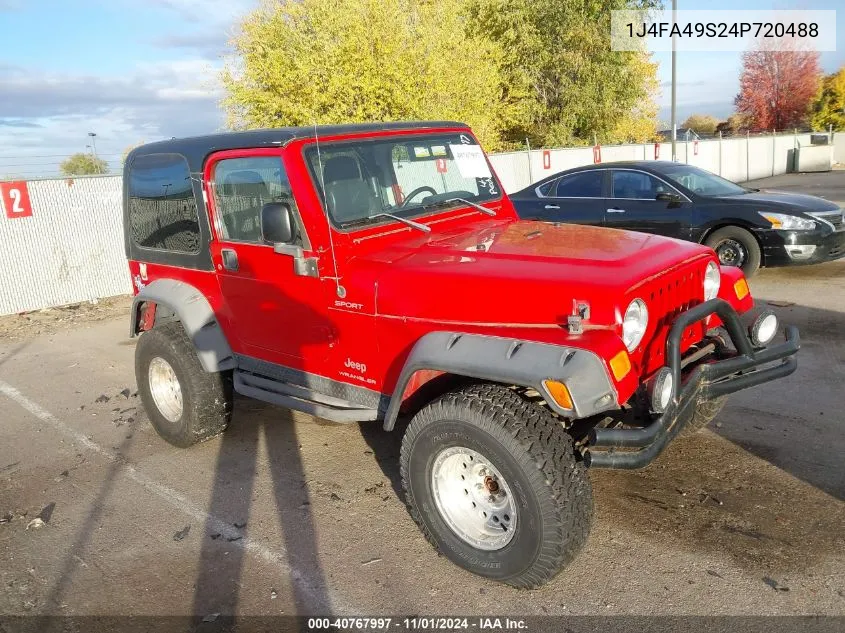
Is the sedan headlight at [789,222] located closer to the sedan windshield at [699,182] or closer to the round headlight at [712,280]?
the sedan windshield at [699,182]

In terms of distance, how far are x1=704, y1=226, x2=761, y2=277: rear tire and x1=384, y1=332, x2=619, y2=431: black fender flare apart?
626 centimetres

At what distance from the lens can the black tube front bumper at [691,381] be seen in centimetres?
284

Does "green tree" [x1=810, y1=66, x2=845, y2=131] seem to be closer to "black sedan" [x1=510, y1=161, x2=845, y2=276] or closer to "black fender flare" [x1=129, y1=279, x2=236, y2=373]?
"black sedan" [x1=510, y1=161, x2=845, y2=276]

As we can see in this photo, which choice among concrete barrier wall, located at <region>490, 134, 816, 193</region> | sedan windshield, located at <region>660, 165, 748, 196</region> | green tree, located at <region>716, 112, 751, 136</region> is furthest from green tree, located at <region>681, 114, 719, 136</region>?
sedan windshield, located at <region>660, 165, 748, 196</region>

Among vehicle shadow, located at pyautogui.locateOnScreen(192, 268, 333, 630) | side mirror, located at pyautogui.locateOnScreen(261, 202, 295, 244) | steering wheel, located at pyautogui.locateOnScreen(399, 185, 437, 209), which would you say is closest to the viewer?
vehicle shadow, located at pyautogui.locateOnScreen(192, 268, 333, 630)

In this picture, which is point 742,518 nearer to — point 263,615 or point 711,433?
point 711,433

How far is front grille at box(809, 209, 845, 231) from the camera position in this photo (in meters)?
8.12

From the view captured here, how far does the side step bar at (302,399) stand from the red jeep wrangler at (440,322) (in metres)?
0.02

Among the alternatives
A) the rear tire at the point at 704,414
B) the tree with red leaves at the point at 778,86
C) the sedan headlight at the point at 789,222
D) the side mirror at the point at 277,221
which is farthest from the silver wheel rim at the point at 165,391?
the tree with red leaves at the point at 778,86

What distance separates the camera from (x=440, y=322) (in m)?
3.24

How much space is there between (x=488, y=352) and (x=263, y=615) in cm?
155

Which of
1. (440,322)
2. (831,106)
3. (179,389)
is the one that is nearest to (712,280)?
(440,322)

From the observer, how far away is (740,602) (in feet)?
9.50

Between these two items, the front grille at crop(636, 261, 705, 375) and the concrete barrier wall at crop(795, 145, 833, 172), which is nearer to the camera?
the front grille at crop(636, 261, 705, 375)
